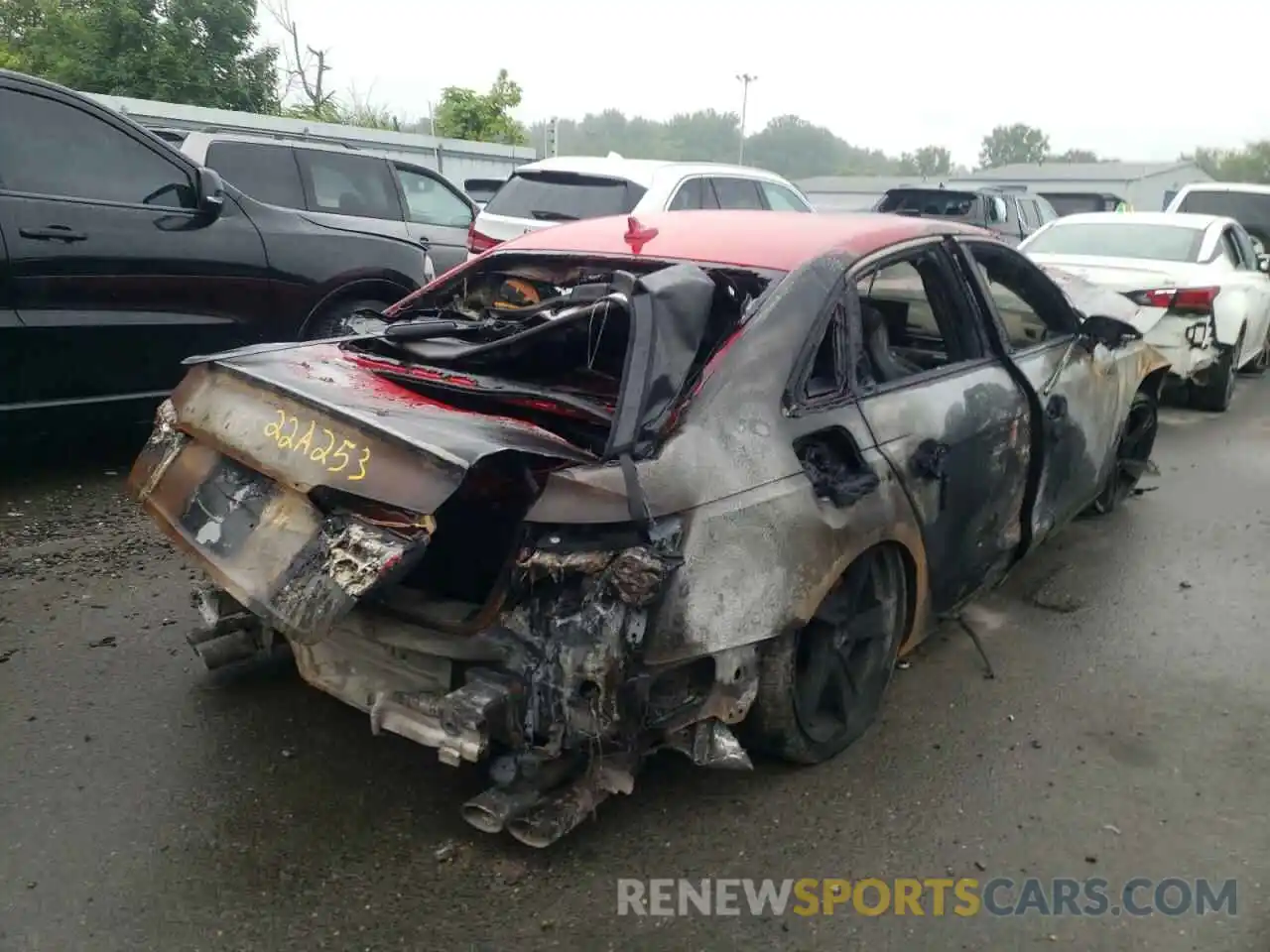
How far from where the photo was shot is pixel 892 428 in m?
3.03

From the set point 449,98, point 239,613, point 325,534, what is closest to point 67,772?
point 239,613

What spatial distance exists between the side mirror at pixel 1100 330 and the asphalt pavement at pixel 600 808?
3.82 feet

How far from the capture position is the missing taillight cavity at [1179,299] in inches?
291

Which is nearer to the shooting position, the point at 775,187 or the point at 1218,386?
the point at 1218,386

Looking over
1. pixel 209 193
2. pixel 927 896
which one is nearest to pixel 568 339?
pixel 927 896

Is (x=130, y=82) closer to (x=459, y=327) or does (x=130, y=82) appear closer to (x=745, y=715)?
(x=459, y=327)

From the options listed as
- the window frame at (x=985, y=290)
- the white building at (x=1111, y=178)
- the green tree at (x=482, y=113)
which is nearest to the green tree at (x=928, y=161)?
the white building at (x=1111, y=178)

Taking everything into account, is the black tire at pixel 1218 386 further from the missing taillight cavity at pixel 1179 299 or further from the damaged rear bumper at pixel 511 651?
the damaged rear bumper at pixel 511 651

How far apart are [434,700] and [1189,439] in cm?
666

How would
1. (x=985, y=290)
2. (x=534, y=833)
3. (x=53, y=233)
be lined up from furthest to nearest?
(x=53, y=233)
(x=985, y=290)
(x=534, y=833)

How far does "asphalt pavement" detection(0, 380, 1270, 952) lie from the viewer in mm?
2398

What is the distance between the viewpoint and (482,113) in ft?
66.6

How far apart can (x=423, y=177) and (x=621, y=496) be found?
8473 mm

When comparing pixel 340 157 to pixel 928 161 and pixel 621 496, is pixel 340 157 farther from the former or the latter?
pixel 928 161
